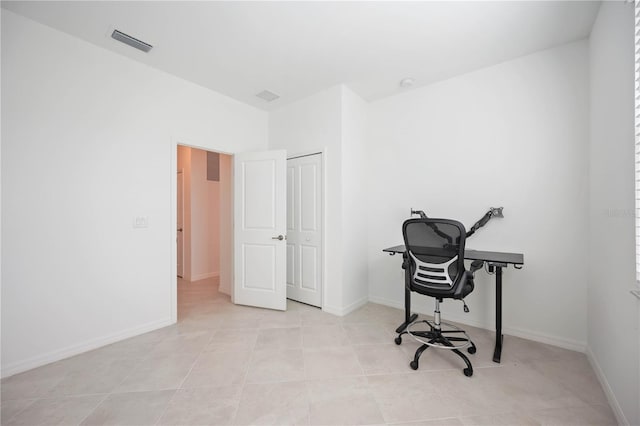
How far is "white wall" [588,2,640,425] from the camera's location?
1.47 metres

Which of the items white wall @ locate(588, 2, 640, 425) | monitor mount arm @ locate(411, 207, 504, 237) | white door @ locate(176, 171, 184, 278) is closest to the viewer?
white wall @ locate(588, 2, 640, 425)

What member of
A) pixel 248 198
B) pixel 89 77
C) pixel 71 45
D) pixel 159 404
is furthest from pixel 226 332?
pixel 71 45

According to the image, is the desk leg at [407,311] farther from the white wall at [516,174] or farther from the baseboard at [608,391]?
the baseboard at [608,391]

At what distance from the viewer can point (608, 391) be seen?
1.72m

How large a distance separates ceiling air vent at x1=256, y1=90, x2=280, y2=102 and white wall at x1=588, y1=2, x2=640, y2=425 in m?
3.09

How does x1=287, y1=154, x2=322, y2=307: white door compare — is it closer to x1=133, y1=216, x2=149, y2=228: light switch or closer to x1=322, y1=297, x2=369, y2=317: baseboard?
x1=322, y1=297, x2=369, y2=317: baseboard

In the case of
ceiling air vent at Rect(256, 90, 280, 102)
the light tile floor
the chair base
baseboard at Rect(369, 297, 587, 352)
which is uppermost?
ceiling air vent at Rect(256, 90, 280, 102)

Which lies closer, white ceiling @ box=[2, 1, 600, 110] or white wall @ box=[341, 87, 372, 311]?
white ceiling @ box=[2, 1, 600, 110]

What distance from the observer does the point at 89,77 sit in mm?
2408

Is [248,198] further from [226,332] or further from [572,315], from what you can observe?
[572,315]

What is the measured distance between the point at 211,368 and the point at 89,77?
2.79 m

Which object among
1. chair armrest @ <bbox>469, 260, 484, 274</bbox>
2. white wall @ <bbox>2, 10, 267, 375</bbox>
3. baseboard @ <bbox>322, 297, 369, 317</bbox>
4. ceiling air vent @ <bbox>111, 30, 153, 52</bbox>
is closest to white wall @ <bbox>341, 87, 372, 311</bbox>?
baseboard @ <bbox>322, 297, 369, 317</bbox>

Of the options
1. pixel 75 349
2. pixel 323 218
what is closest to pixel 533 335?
pixel 323 218

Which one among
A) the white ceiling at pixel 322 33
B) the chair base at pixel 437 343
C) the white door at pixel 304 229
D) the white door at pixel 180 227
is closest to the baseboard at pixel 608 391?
the chair base at pixel 437 343
